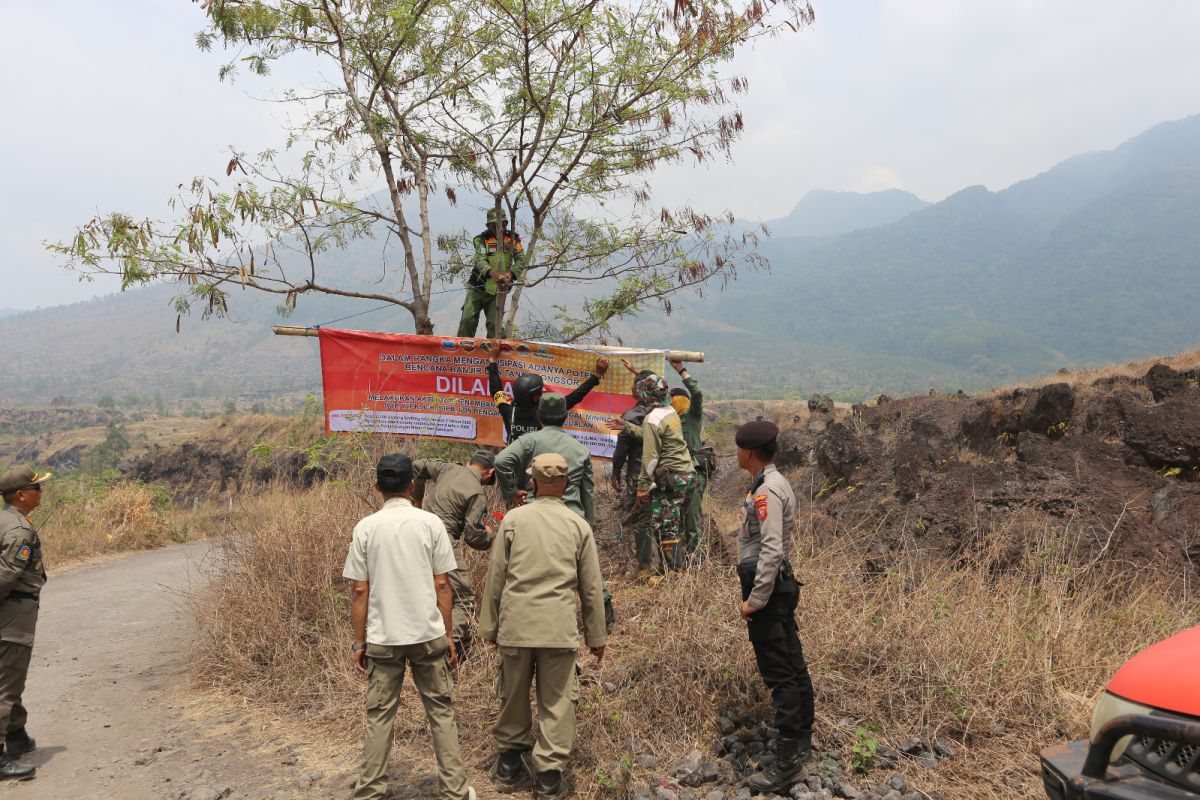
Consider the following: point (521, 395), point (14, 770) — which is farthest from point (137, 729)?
point (521, 395)

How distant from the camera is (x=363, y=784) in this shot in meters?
3.79

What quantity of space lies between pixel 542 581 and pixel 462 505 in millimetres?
1585

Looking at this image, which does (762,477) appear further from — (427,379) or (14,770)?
(14,770)

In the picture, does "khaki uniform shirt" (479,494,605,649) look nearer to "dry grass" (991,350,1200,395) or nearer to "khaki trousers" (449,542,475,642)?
"khaki trousers" (449,542,475,642)

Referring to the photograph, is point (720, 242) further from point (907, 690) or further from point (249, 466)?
point (249, 466)

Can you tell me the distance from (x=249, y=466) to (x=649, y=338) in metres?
151

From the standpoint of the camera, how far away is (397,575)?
12.9ft

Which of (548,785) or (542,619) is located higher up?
(542,619)

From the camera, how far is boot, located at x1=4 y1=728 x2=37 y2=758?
4.74m

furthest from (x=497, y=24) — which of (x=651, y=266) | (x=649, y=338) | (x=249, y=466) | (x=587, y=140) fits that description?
(x=649, y=338)

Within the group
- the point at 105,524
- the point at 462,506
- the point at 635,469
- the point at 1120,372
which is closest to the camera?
the point at 462,506

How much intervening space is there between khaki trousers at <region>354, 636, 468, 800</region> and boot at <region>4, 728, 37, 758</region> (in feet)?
7.99

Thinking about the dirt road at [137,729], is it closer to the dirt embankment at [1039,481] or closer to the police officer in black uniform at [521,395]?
the police officer in black uniform at [521,395]

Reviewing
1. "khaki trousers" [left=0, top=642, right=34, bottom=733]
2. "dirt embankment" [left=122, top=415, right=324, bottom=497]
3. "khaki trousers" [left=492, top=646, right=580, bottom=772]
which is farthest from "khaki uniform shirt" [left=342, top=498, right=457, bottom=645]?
"dirt embankment" [left=122, top=415, right=324, bottom=497]
